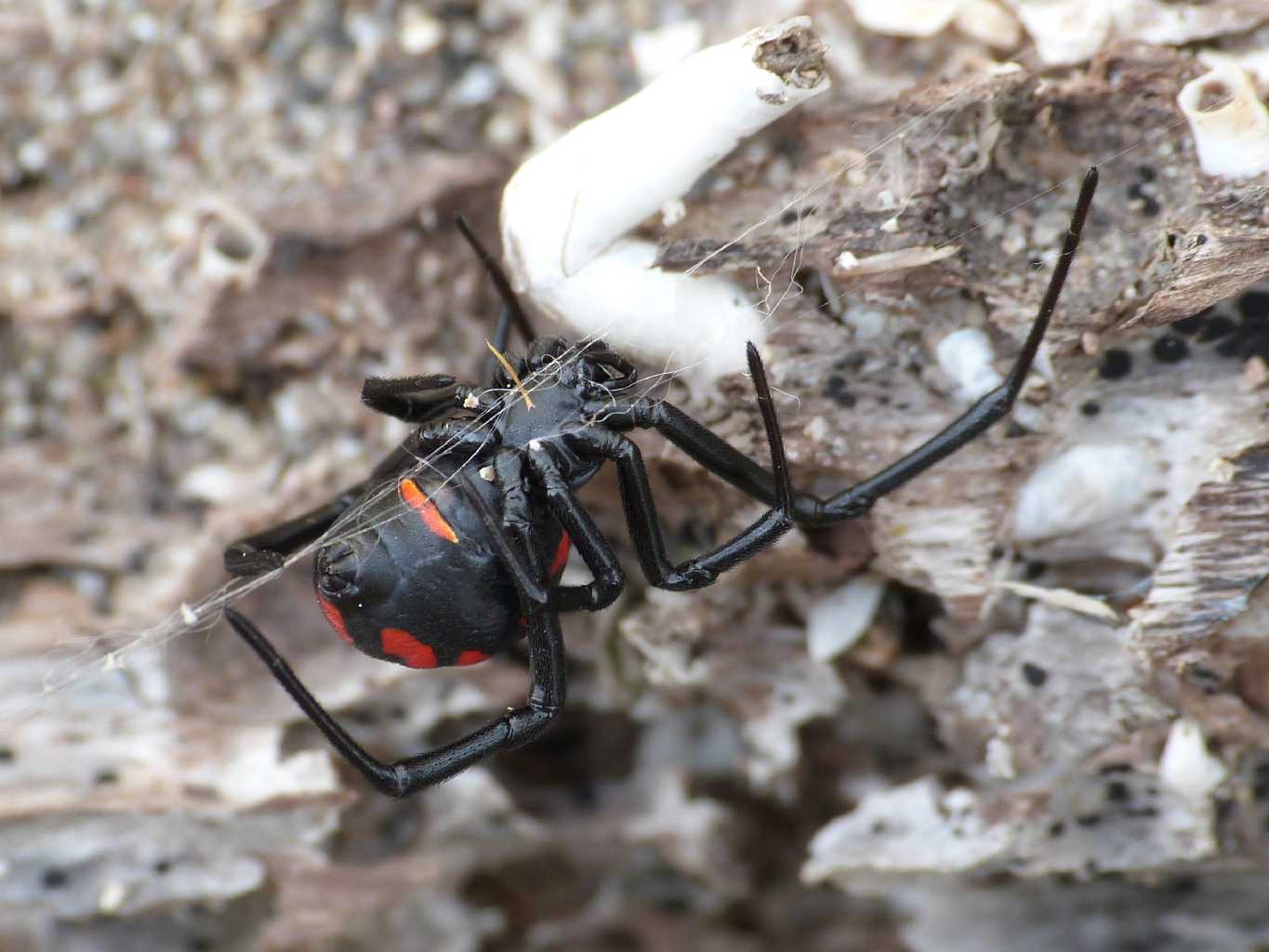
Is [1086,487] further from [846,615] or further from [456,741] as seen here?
[456,741]

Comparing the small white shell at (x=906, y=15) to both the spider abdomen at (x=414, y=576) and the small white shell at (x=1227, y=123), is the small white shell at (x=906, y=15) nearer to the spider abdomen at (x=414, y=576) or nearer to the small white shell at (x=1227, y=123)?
the small white shell at (x=1227, y=123)

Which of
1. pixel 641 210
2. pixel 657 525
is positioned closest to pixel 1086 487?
pixel 657 525

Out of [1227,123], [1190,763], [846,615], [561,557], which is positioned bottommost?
[1190,763]

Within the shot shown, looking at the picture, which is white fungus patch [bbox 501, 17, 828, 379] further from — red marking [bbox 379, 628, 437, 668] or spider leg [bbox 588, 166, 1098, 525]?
red marking [bbox 379, 628, 437, 668]

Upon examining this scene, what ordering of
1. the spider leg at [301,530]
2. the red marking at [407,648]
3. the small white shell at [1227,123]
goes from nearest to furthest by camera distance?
the small white shell at [1227,123]
the red marking at [407,648]
the spider leg at [301,530]

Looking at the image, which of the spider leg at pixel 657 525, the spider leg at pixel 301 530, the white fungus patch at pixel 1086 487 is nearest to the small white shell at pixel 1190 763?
the white fungus patch at pixel 1086 487

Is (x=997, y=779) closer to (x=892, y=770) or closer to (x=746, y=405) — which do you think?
(x=892, y=770)

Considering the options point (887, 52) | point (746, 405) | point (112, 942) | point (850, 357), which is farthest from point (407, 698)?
point (887, 52)

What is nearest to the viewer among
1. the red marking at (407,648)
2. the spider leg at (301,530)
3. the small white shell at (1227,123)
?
the small white shell at (1227,123)
